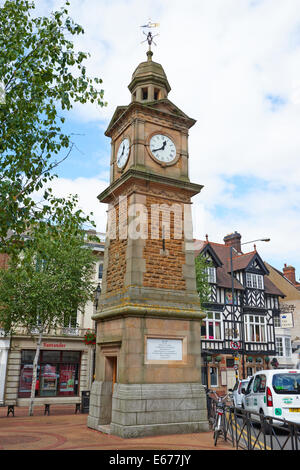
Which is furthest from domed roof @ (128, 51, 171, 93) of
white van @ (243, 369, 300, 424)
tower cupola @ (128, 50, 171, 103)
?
white van @ (243, 369, 300, 424)

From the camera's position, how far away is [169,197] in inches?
559

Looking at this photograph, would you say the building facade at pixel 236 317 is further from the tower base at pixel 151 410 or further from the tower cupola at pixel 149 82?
the tower base at pixel 151 410

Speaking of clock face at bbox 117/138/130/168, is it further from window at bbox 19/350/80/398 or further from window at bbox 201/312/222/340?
window at bbox 201/312/222/340

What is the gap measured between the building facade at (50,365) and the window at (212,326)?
32.8 ft

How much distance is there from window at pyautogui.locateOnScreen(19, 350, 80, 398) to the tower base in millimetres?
15278

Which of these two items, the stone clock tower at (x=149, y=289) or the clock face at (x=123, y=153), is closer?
the stone clock tower at (x=149, y=289)

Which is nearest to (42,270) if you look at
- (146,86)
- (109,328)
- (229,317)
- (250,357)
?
(109,328)

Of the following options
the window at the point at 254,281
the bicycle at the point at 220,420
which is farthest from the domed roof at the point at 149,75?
the window at the point at 254,281

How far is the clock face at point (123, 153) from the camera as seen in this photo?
48.7ft

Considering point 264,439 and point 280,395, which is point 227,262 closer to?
point 280,395

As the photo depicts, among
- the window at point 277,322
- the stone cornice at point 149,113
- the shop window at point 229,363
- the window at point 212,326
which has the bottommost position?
the shop window at point 229,363

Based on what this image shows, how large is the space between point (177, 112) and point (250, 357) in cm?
2727

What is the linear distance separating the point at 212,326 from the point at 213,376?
13.4 feet

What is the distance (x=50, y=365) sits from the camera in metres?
27.5
